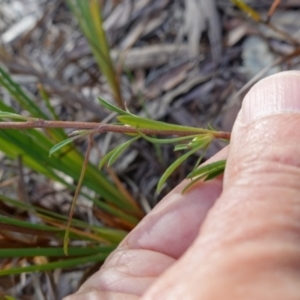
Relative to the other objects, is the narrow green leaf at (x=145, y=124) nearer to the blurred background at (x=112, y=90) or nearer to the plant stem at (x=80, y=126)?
the plant stem at (x=80, y=126)

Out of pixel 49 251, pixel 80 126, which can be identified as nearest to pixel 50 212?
pixel 49 251

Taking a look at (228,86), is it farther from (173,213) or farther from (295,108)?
(295,108)

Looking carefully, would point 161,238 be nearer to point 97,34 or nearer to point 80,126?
point 80,126

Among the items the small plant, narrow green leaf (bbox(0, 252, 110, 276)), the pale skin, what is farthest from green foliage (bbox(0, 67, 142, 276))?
the small plant

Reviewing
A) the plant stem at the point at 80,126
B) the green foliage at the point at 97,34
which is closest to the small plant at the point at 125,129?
the plant stem at the point at 80,126

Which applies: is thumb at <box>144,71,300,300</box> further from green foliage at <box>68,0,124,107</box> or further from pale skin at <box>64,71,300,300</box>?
green foliage at <box>68,0,124,107</box>

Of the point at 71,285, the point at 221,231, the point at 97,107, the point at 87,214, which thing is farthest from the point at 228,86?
the point at 221,231

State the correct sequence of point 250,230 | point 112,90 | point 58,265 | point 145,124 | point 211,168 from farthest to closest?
point 112,90 → point 58,265 → point 211,168 → point 145,124 → point 250,230
